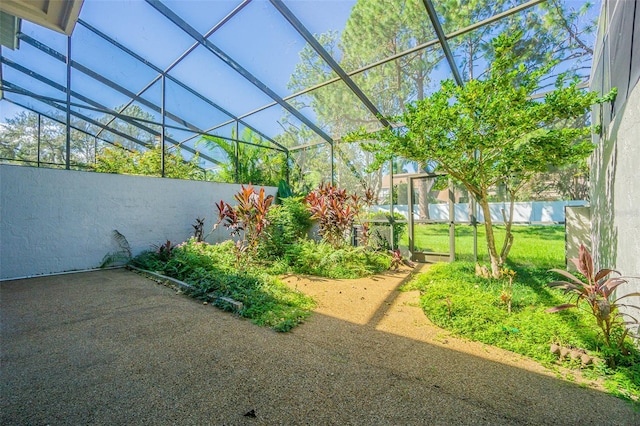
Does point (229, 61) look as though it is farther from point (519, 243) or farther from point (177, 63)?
point (519, 243)

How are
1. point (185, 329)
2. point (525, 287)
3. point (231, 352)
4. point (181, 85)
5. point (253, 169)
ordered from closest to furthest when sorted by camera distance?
1. point (231, 352)
2. point (185, 329)
3. point (525, 287)
4. point (181, 85)
5. point (253, 169)

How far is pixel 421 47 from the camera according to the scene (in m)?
4.42

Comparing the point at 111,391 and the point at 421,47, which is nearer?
the point at 111,391

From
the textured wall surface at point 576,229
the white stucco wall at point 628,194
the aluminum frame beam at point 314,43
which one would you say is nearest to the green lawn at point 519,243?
the textured wall surface at point 576,229

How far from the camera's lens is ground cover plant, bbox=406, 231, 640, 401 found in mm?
1791

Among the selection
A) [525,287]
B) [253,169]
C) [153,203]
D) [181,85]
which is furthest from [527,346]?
[181,85]

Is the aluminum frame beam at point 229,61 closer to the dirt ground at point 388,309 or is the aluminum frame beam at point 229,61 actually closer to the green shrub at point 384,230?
the green shrub at point 384,230

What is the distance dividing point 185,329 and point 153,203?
4050 mm

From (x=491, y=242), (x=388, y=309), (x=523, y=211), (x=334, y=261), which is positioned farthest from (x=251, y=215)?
(x=523, y=211)

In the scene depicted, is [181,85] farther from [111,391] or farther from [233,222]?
[111,391]

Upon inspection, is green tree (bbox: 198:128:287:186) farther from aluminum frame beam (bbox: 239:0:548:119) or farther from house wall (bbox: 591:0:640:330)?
house wall (bbox: 591:0:640:330)

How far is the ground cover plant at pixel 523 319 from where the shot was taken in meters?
1.79

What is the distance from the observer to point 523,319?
2424mm

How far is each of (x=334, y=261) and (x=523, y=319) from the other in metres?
2.96
